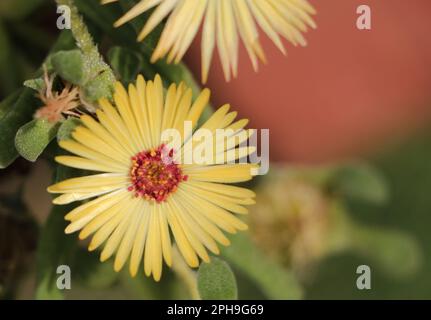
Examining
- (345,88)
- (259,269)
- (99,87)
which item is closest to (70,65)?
(99,87)

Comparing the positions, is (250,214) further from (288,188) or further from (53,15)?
(53,15)

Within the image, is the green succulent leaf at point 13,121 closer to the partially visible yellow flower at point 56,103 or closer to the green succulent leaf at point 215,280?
the partially visible yellow flower at point 56,103

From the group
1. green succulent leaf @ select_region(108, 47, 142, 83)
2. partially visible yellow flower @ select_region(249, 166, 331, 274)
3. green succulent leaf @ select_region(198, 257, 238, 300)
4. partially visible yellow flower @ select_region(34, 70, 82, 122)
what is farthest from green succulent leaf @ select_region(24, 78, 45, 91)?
partially visible yellow flower @ select_region(249, 166, 331, 274)

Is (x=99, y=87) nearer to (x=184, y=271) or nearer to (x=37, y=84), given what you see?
(x=37, y=84)

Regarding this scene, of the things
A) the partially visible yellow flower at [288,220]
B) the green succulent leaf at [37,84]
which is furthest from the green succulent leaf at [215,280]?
the partially visible yellow flower at [288,220]
